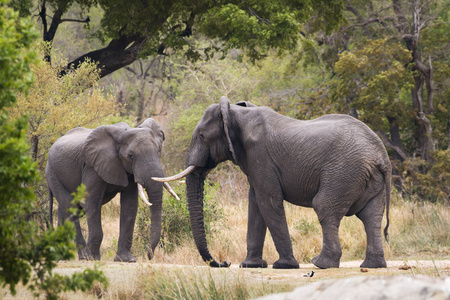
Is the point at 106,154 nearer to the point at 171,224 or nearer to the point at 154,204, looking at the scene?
the point at 154,204

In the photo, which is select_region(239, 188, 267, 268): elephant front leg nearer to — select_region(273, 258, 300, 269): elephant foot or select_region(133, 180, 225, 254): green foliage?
select_region(273, 258, 300, 269): elephant foot

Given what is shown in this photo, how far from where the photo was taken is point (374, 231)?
7.89 meters

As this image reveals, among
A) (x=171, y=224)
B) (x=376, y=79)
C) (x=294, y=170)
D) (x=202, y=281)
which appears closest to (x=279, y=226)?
(x=294, y=170)

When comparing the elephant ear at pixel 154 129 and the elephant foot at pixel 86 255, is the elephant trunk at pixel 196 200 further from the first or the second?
the elephant foot at pixel 86 255

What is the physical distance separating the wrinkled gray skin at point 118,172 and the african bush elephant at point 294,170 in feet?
3.81

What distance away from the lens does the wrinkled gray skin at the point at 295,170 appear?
7758mm

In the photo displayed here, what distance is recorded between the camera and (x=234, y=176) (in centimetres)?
1748

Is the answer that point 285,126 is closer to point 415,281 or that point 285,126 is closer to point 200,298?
point 200,298

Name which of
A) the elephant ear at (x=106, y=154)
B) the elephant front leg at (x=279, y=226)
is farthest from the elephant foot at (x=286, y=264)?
the elephant ear at (x=106, y=154)

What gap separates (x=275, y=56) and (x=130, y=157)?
27.4ft

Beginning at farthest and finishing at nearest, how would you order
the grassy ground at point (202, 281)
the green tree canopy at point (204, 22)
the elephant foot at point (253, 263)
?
the green tree canopy at point (204, 22) < the elephant foot at point (253, 263) < the grassy ground at point (202, 281)

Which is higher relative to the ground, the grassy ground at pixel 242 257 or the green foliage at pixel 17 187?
the green foliage at pixel 17 187

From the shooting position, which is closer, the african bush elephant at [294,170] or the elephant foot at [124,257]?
the african bush elephant at [294,170]

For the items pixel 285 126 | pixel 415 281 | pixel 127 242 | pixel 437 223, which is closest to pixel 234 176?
pixel 437 223
